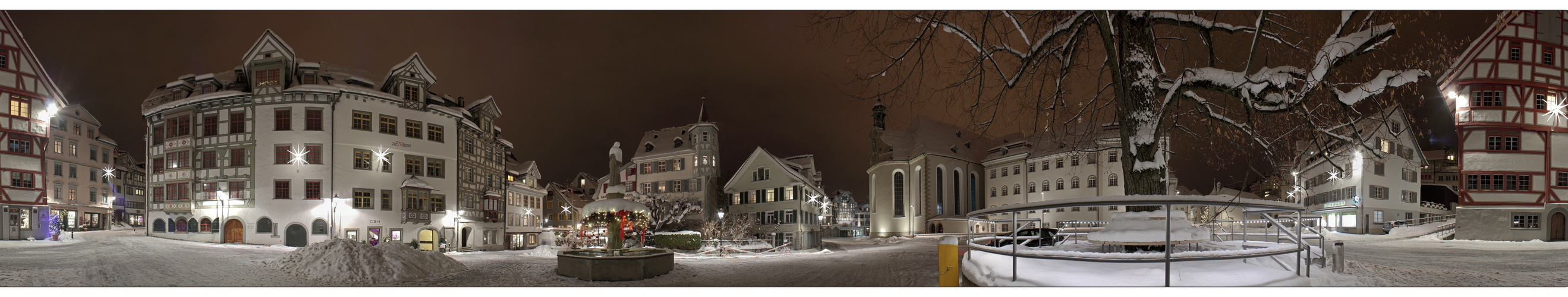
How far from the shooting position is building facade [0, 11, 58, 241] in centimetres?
1027

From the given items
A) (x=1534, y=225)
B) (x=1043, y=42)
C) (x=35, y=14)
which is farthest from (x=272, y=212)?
(x=1534, y=225)

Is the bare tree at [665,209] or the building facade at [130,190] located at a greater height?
the building facade at [130,190]

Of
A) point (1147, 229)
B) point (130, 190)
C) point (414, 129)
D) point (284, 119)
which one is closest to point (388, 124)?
point (414, 129)

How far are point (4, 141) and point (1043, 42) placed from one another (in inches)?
536

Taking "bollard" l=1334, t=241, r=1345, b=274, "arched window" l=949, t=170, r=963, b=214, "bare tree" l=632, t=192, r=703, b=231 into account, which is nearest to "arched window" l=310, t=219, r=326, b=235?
"bare tree" l=632, t=192, r=703, b=231

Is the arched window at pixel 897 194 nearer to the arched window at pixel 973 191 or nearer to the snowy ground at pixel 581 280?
the arched window at pixel 973 191

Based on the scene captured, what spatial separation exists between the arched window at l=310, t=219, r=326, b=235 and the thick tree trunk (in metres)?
22.5

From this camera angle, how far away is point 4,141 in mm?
10164

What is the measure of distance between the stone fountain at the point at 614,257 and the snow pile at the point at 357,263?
2.16m

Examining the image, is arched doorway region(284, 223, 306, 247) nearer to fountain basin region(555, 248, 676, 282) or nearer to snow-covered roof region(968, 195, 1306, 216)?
fountain basin region(555, 248, 676, 282)

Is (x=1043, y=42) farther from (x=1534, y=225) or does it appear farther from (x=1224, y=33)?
(x=1534, y=225)

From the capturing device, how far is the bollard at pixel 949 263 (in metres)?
7.83

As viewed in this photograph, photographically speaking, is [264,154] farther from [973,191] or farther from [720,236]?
[973,191]

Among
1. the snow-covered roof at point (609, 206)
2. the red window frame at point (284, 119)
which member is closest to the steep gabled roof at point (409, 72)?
the red window frame at point (284, 119)
